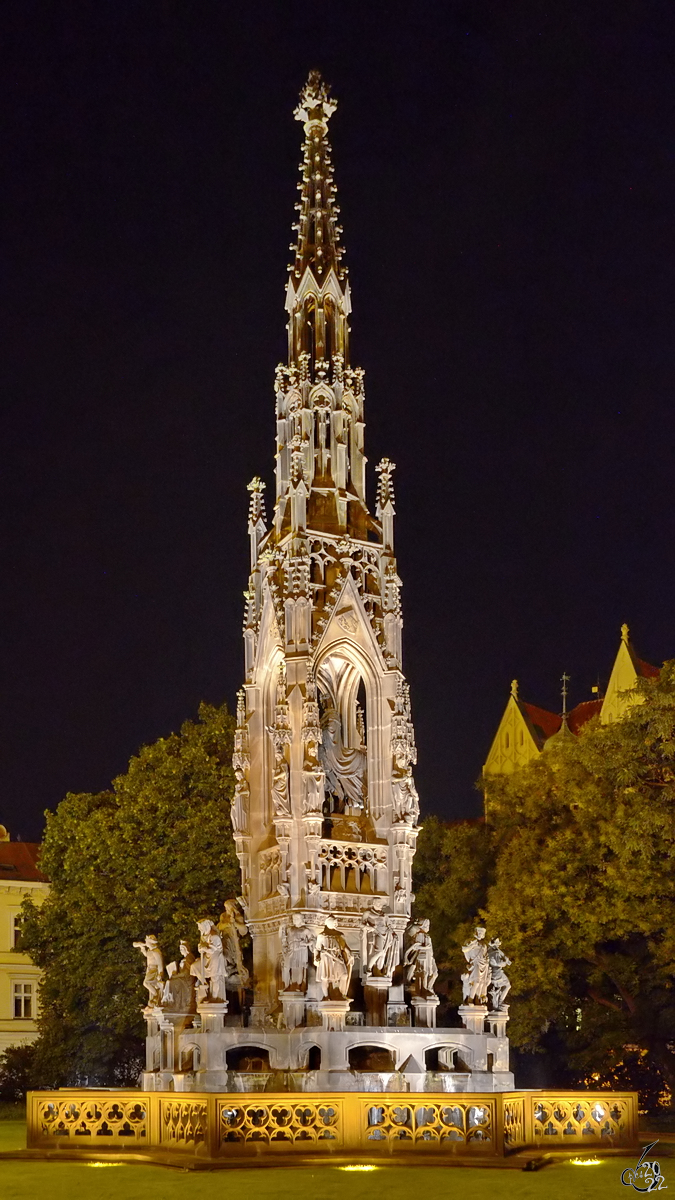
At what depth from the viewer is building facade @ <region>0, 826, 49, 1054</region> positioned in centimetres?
5938

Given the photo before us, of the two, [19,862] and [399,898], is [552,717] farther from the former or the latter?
[399,898]

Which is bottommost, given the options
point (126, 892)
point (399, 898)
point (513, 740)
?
point (399, 898)

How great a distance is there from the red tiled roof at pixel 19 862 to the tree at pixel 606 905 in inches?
1281

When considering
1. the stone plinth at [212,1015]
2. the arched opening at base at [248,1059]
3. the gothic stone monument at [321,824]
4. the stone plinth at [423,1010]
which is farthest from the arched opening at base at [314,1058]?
the stone plinth at [423,1010]

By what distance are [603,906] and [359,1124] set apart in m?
15.7

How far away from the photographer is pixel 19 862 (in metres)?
66.9

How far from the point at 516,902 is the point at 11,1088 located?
64.7 ft

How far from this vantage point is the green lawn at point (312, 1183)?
52.0 feet

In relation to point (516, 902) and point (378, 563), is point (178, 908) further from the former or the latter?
point (378, 563)

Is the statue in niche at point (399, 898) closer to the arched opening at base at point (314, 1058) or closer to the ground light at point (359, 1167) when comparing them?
the arched opening at base at point (314, 1058)

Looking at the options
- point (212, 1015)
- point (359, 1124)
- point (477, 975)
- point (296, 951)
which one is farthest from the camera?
point (477, 975)

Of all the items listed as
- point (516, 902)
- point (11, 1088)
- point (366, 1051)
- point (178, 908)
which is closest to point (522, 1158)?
point (366, 1051)

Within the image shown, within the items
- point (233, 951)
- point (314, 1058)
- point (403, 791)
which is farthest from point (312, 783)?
point (314, 1058)

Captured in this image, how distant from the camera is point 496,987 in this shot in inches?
984
